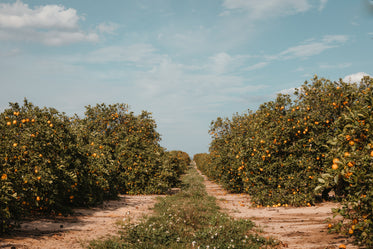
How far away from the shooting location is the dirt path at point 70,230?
16.7 ft

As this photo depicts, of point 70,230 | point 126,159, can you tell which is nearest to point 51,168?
point 70,230

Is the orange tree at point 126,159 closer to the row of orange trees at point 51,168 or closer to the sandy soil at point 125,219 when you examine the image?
the row of orange trees at point 51,168

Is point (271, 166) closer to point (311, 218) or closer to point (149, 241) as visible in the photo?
point (311, 218)

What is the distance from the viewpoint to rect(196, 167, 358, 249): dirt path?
5.48 m

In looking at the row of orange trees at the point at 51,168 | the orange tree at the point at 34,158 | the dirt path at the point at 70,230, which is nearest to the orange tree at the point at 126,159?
the row of orange trees at the point at 51,168

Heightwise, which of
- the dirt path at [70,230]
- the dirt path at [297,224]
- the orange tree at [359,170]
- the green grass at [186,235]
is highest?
the orange tree at [359,170]

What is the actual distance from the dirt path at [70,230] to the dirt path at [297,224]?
3.52m

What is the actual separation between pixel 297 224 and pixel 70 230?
18.8 ft

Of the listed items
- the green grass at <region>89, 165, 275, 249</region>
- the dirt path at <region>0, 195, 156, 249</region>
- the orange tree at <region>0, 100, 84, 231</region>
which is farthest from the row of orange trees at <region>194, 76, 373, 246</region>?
the orange tree at <region>0, 100, 84, 231</region>

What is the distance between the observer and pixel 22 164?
635cm

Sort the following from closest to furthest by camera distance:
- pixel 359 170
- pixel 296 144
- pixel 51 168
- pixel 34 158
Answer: pixel 359 170, pixel 34 158, pixel 51 168, pixel 296 144

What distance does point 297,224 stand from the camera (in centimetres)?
709

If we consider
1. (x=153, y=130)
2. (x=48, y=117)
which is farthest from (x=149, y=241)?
(x=153, y=130)

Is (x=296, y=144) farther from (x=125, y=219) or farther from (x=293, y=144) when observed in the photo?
(x=125, y=219)
